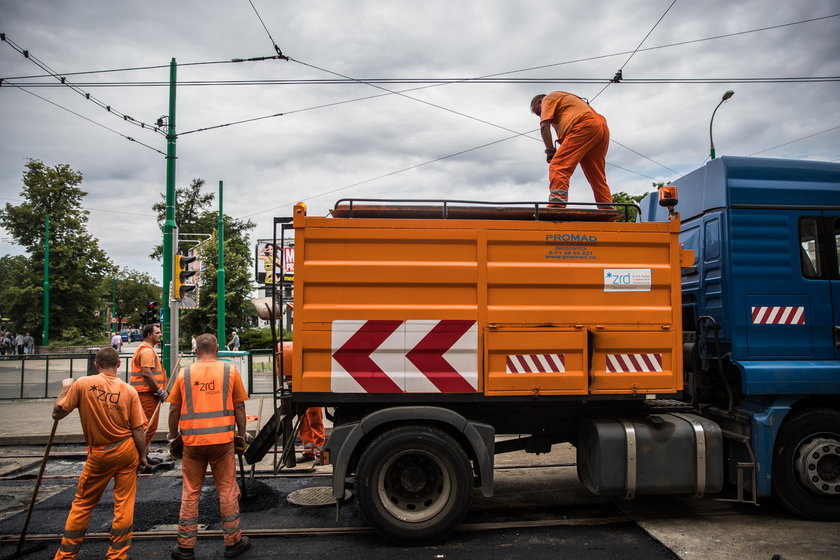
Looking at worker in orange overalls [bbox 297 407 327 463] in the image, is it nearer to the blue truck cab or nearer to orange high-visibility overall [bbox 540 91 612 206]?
orange high-visibility overall [bbox 540 91 612 206]

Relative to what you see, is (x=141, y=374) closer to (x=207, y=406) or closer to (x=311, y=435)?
(x=311, y=435)

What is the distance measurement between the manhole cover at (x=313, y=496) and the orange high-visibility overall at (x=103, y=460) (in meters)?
1.70

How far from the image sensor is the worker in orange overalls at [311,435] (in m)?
7.00

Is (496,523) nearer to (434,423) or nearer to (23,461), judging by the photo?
(434,423)

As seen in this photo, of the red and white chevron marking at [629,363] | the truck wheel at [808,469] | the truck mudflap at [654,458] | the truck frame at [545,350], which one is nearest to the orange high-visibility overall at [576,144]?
the truck frame at [545,350]

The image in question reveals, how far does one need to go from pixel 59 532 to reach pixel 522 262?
454cm

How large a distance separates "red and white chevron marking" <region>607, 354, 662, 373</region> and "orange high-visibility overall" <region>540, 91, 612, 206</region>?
1642 mm

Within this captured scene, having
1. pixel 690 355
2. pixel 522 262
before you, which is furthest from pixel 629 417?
pixel 522 262

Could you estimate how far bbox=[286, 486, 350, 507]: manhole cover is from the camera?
5.37 meters

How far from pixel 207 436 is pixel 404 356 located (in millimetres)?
1631

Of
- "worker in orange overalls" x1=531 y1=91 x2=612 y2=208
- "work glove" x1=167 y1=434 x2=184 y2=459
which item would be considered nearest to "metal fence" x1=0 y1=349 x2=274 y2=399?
"work glove" x1=167 y1=434 x2=184 y2=459

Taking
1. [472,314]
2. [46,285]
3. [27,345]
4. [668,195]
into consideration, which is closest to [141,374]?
[472,314]

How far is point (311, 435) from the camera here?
7.09 meters

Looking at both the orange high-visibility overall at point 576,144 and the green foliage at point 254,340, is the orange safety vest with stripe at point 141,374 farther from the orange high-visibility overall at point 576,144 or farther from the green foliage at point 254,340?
the green foliage at point 254,340
